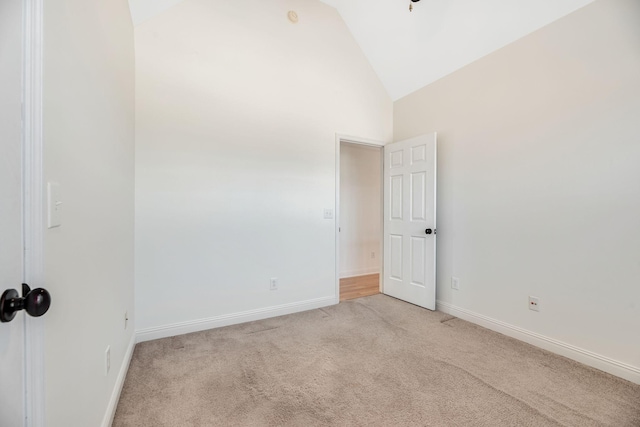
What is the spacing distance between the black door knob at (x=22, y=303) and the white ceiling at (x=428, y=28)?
2442mm

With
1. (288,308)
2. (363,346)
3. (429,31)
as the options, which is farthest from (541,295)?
(429,31)

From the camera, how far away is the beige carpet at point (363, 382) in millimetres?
1442

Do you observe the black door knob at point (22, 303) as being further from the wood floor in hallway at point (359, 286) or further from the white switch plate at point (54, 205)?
the wood floor in hallway at point (359, 286)

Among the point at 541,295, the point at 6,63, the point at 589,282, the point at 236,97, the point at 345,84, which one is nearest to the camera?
the point at 6,63

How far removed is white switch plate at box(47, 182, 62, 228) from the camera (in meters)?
0.80

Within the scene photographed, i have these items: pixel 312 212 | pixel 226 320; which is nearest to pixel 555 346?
pixel 312 212

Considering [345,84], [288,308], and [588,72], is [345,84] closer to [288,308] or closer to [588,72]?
[588,72]

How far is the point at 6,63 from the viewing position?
25.2 inches

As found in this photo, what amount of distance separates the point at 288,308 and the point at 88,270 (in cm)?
202

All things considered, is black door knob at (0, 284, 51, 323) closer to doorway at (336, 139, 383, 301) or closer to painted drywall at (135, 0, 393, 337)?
painted drywall at (135, 0, 393, 337)

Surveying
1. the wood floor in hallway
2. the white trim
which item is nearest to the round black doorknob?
the white trim

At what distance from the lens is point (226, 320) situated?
256 centimetres

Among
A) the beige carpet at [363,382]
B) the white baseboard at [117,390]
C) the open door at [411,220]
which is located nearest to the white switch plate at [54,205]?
the white baseboard at [117,390]

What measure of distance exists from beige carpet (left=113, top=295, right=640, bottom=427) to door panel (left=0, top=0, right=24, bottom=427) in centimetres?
102
